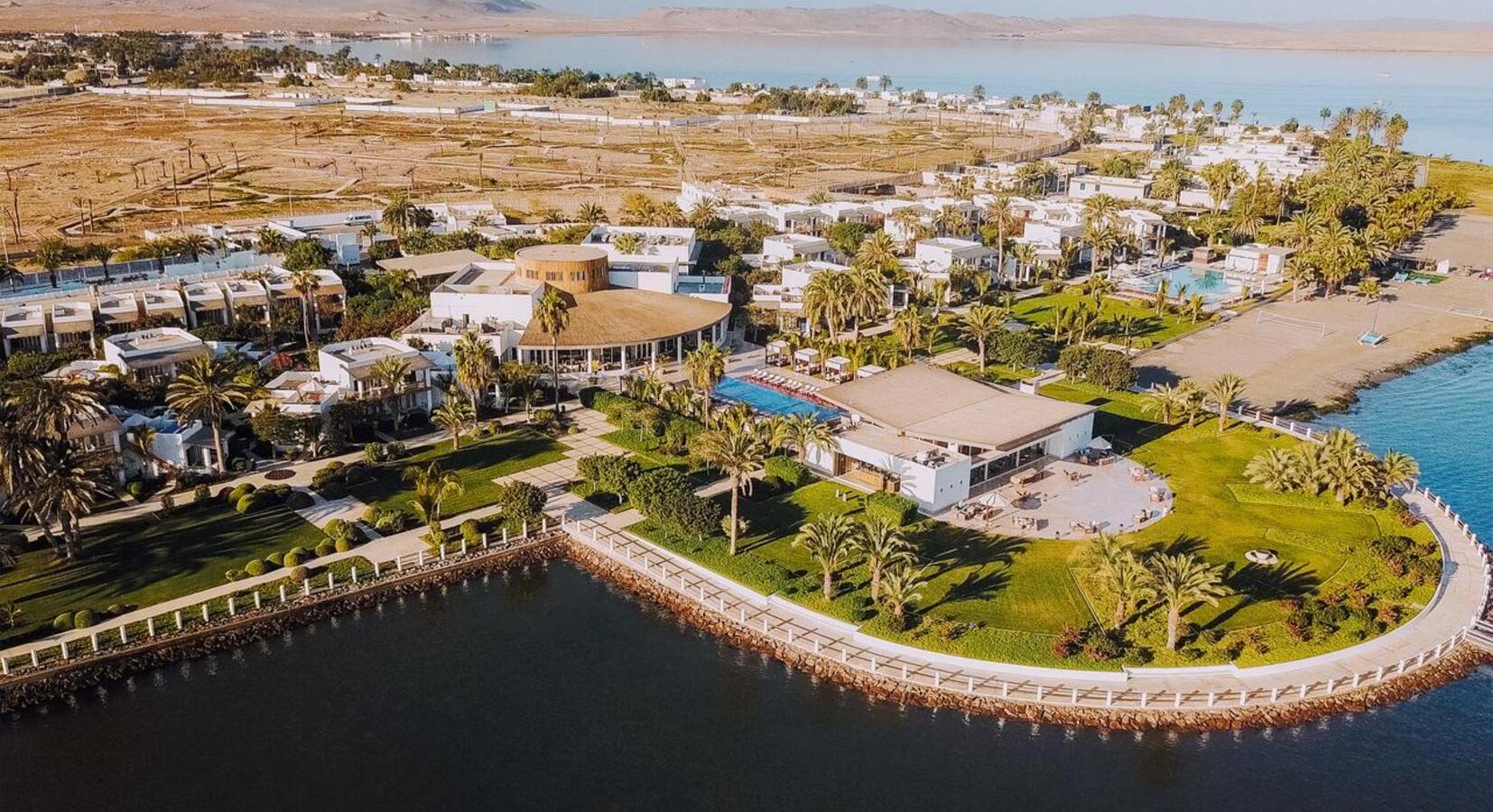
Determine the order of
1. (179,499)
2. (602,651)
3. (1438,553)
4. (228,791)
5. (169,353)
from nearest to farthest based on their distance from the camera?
(228,791) → (602,651) → (1438,553) → (179,499) → (169,353)

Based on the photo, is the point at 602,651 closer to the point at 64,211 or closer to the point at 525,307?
the point at 525,307

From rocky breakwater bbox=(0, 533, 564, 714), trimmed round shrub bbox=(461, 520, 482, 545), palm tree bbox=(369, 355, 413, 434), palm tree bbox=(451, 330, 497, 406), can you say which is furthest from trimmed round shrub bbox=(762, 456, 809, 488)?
palm tree bbox=(369, 355, 413, 434)

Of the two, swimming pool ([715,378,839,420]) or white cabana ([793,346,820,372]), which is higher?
white cabana ([793,346,820,372])

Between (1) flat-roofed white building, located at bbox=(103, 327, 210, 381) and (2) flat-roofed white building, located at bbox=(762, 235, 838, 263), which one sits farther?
(2) flat-roofed white building, located at bbox=(762, 235, 838, 263)

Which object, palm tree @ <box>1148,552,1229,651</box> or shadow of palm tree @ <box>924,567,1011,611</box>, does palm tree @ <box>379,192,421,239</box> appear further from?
palm tree @ <box>1148,552,1229,651</box>

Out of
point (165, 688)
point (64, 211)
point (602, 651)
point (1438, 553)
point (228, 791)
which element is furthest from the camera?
point (64, 211)

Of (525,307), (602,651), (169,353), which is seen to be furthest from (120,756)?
(525,307)

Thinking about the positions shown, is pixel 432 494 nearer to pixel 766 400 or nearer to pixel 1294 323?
pixel 766 400
